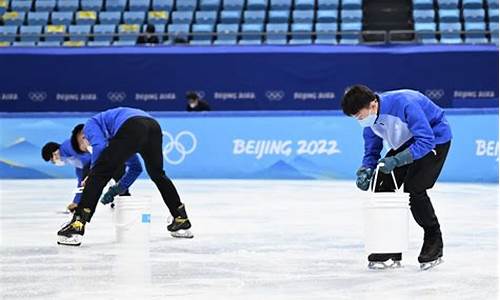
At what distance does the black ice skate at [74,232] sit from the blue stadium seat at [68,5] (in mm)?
16981

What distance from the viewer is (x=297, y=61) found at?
67.2ft

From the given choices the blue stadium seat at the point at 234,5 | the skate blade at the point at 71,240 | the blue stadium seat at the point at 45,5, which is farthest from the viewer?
the blue stadium seat at the point at 45,5

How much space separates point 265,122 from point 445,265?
11.0 meters

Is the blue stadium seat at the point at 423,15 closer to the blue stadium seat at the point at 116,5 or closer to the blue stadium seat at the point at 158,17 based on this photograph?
the blue stadium seat at the point at 158,17

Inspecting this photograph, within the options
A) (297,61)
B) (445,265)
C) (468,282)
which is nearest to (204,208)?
(445,265)

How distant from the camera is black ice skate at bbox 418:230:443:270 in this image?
6777mm

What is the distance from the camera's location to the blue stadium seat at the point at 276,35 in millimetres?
21906

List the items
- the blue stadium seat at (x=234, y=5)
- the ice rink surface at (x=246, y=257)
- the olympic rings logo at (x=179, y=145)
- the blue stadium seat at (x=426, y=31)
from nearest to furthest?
the ice rink surface at (x=246, y=257) < the olympic rings logo at (x=179, y=145) < the blue stadium seat at (x=426, y=31) < the blue stadium seat at (x=234, y=5)

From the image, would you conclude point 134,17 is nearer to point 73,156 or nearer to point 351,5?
point 351,5

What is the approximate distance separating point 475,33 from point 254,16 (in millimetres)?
5406

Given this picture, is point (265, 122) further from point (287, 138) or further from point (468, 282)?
point (468, 282)

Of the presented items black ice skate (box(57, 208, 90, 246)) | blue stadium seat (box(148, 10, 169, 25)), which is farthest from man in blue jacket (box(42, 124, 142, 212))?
blue stadium seat (box(148, 10, 169, 25))

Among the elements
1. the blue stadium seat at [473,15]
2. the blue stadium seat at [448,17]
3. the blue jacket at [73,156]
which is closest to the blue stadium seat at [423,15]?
the blue stadium seat at [448,17]

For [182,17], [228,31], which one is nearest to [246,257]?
[228,31]
